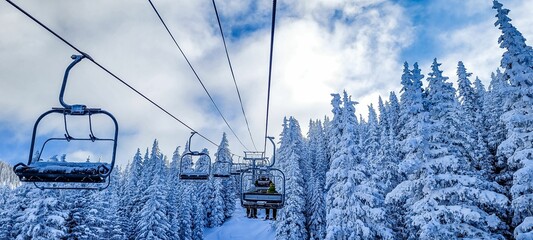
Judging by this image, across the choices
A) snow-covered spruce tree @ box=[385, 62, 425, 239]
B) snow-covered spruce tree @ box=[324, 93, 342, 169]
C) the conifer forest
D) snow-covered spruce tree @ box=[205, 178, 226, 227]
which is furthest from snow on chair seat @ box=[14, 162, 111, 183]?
snow-covered spruce tree @ box=[205, 178, 226, 227]

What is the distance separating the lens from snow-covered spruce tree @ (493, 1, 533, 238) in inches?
539

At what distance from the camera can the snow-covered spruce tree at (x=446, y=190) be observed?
1409 cm

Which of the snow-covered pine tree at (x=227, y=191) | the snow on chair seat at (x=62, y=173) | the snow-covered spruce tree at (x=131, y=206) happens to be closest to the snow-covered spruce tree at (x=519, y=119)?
the snow on chair seat at (x=62, y=173)

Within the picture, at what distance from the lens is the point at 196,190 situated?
56.6 m

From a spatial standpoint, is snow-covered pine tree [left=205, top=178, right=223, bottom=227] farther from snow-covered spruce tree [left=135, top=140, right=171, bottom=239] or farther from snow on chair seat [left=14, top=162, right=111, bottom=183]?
snow on chair seat [left=14, top=162, right=111, bottom=183]

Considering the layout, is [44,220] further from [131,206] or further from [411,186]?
[411,186]

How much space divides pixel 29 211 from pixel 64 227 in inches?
118

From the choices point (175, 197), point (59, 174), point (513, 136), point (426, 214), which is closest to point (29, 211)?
point (175, 197)

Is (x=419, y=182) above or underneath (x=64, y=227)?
above

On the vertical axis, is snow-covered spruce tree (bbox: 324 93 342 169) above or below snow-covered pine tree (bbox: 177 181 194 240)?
above

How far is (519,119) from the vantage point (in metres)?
14.4

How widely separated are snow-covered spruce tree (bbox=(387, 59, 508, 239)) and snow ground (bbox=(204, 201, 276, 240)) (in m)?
39.0

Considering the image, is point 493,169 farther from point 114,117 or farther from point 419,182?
point 114,117

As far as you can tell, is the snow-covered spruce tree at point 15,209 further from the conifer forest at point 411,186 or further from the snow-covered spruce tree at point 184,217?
the snow-covered spruce tree at point 184,217
